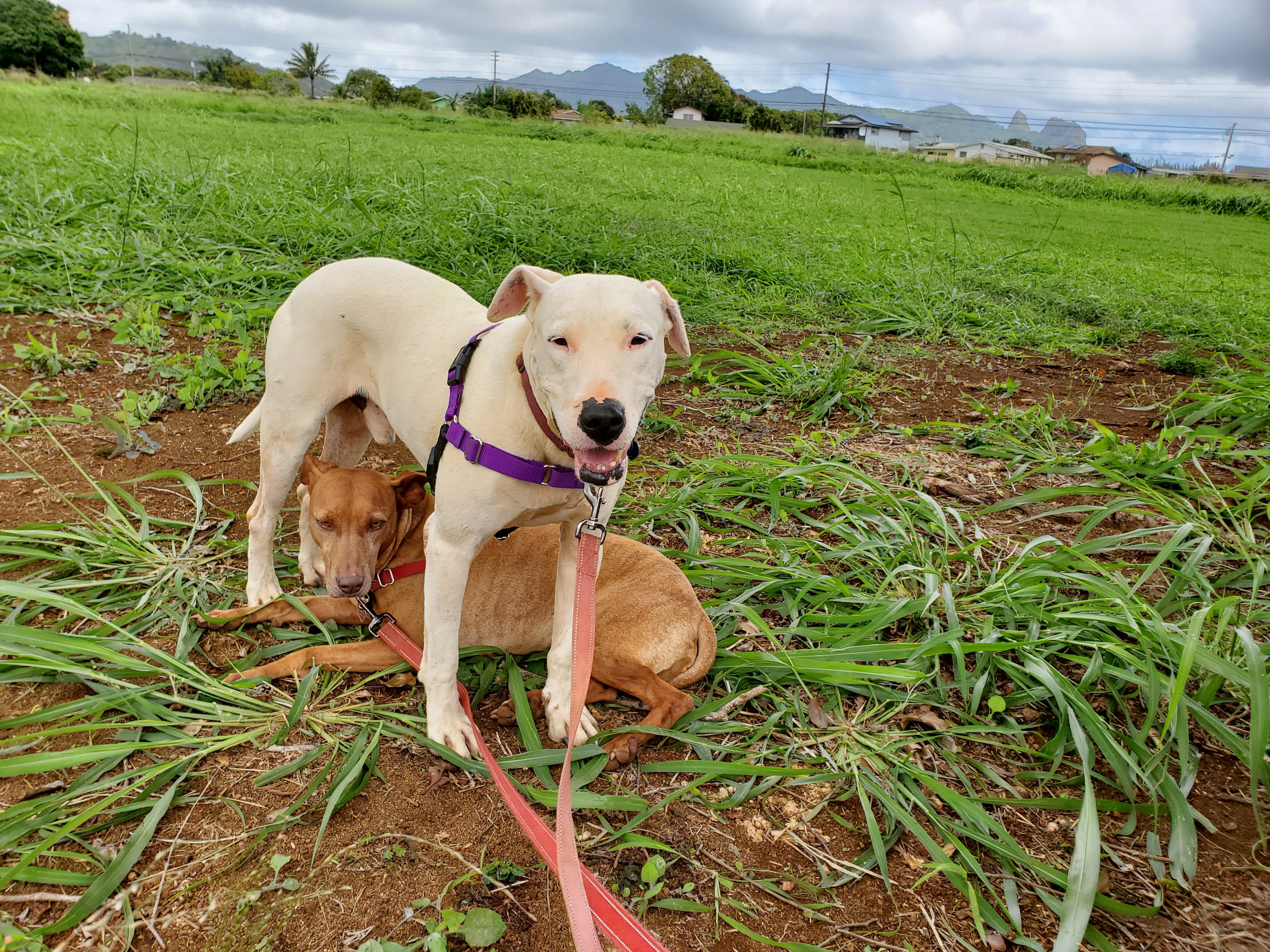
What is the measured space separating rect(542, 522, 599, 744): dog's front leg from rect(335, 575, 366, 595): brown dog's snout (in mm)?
762

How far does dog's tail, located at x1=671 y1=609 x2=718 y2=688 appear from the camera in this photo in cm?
260

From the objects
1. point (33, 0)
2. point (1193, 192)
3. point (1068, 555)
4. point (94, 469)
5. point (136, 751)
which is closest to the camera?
point (136, 751)

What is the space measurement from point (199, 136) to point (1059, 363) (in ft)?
47.5

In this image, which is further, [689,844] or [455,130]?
[455,130]

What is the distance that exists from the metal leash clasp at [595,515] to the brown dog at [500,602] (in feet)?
1.74

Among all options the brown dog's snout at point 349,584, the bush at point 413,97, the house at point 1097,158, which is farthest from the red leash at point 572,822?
the house at point 1097,158

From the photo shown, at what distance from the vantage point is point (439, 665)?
2.29 m

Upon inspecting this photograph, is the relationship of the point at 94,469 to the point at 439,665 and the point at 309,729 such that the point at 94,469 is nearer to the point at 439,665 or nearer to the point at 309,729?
the point at 309,729

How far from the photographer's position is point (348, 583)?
2.64 m

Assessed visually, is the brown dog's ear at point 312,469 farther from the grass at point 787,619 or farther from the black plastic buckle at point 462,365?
the black plastic buckle at point 462,365

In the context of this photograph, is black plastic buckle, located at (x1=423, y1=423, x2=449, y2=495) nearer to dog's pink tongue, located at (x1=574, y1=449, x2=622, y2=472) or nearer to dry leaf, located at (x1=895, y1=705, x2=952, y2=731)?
dog's pink tongue, located at (x1=574, y1=449, x2=622, y2=472)

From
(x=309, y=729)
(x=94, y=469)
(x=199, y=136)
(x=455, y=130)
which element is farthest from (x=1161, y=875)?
(x=455, y=130)

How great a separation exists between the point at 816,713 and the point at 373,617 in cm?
173

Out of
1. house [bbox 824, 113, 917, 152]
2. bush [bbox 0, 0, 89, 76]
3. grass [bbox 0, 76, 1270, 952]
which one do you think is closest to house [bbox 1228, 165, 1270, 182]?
house [bbox 824, 113, 917, 152]
